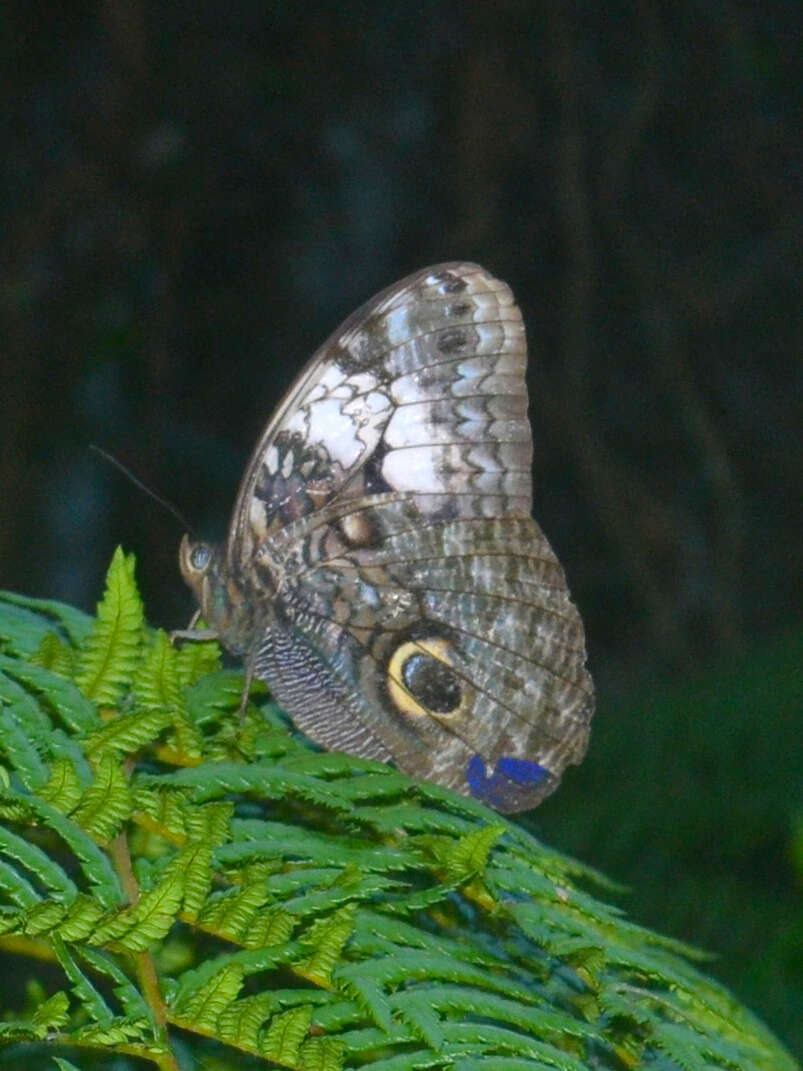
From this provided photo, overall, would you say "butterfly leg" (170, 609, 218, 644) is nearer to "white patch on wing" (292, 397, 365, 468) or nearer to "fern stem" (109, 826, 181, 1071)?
"white patch on wing" (292, 397, 365, 468)

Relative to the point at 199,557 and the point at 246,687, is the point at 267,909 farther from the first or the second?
the point at 199,557

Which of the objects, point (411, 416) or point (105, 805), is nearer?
point (105, 805)

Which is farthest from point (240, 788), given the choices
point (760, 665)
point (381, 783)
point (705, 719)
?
point (760, 665)

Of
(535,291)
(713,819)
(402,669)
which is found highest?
(535,291)

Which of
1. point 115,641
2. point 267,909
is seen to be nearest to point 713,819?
point 115,641

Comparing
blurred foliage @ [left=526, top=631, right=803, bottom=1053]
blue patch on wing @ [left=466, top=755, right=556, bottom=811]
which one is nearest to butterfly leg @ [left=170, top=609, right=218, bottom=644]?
blue patch on wing @ [left=466, top=755, right=556, bottom=811]
